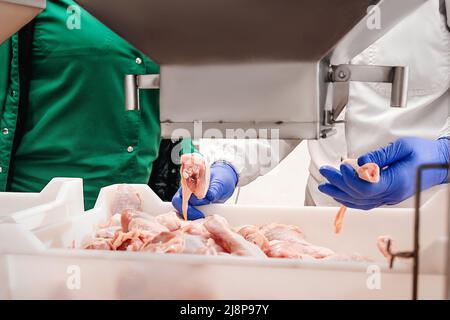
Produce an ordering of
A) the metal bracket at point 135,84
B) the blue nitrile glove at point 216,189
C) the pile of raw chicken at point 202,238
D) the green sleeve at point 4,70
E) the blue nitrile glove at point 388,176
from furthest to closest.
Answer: the green sleeve at point 4,70, the blue nitrile glove at point 216,189, the blue nitrile glove at point 388,176, the pile of raw chicken at point 202,238, the metal bracket at point 135,84

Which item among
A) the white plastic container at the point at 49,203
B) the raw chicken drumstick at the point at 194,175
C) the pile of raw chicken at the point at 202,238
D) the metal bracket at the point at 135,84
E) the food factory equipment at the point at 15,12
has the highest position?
the food factory equipment at the point at 15,12

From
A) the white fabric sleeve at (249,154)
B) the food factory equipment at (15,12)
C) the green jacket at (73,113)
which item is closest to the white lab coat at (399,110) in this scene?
the white fabric sleeve at (249,154)

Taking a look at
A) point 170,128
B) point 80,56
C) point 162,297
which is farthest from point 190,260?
point 80,56

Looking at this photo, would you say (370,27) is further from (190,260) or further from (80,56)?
(80,56)

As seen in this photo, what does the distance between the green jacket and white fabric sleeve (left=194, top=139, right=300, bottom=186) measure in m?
0.20

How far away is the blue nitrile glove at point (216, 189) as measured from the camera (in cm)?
102

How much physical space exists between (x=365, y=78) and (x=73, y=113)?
88 cm

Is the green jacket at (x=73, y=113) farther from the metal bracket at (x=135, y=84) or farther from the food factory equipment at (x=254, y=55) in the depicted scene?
the food factory equipment at (x=254, y=55)

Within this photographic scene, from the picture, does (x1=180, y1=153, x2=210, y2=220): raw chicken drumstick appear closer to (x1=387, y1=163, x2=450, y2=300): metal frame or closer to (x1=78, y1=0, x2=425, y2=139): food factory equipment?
(x1=78, y1=0, x2=425, y2=139): food factory equipment

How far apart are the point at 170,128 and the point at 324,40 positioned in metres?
0.21

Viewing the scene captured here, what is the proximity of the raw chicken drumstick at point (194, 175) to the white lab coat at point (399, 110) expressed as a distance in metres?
0.39

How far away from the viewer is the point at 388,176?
0.90 metres

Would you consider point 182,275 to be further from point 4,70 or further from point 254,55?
point 4,70

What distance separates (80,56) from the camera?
1320 millimetres
